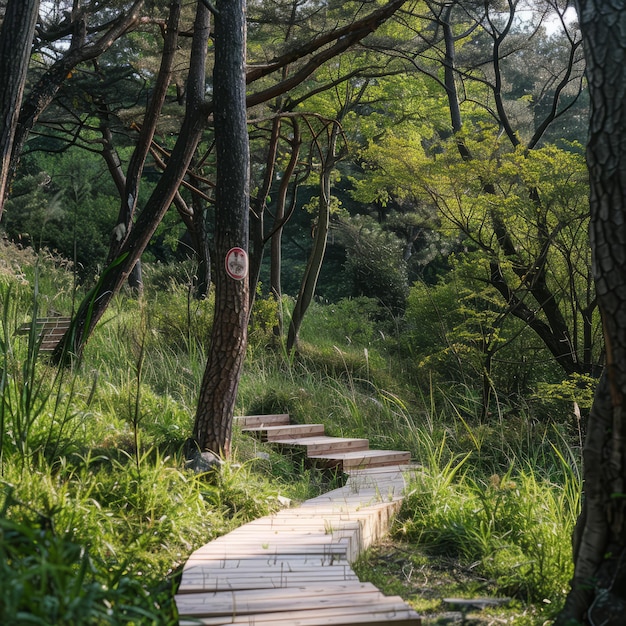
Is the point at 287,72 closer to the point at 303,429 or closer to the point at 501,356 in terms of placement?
the point at 501,356

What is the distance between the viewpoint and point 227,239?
18.4 ft

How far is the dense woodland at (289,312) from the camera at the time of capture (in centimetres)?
417

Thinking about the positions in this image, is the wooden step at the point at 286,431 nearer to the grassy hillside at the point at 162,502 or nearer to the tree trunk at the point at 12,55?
the grassy hillside at the point at 162,502

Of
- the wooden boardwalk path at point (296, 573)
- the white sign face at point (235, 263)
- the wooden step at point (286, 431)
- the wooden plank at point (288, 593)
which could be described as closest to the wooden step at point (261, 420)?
the wooden step at point (286, 431)

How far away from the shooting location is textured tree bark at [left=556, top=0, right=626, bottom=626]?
2623 mm

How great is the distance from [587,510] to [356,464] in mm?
4168

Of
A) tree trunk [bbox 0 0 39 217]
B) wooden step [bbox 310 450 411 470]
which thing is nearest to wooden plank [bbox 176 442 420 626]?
wooden step [bbox 310 450 411 470]

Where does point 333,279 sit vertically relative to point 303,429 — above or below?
above

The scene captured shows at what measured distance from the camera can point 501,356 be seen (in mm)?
10430

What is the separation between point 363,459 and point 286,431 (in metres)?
1.07

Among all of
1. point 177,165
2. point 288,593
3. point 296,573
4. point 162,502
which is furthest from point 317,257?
point 288,593

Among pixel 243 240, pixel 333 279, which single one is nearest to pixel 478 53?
pixel 243 240

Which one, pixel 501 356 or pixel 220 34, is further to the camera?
pixel 501 356

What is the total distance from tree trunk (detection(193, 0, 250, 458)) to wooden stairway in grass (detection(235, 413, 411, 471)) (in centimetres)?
168
